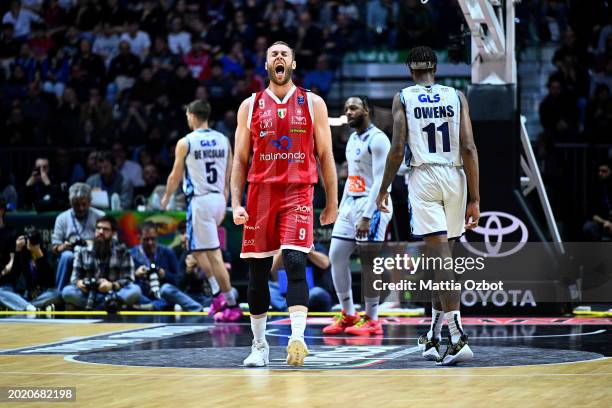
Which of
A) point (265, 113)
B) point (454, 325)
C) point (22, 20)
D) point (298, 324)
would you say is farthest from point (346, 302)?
point (22, 20)

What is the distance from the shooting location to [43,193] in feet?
55.1

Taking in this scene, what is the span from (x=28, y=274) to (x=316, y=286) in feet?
12.0

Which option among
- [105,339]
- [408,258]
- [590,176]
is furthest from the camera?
[590,176]

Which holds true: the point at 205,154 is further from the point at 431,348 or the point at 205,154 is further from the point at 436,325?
the point at 431,348

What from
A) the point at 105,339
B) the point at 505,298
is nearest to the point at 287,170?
the point at 105,339

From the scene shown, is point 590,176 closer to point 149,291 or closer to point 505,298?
point 505,298

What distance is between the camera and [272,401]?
22.1 feet

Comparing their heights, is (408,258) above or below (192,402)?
above

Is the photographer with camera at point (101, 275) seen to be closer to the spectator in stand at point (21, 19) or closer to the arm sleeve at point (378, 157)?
the arm sleeve at point (378, 157)

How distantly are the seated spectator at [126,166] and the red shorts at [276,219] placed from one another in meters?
10.3

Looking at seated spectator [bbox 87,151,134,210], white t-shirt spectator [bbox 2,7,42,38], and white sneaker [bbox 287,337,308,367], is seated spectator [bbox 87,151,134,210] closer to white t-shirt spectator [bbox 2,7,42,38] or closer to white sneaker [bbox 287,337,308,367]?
white t-shirt spectator [bbox 2,7,42,38]

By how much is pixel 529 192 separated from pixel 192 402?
27.8 feet

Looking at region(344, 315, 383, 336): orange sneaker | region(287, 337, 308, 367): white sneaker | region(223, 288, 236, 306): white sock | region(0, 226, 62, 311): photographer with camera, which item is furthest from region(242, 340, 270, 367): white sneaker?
region(0, 226, 62, 311): photographer with camera

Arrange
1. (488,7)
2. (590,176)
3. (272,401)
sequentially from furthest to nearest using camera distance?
(590,176)
(488,7)
(272,401)
